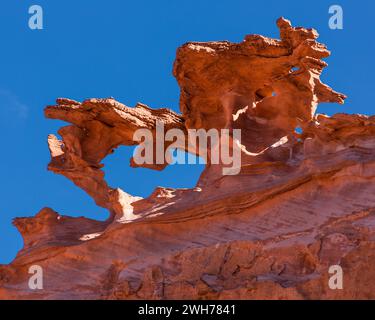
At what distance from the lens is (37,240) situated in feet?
47.3

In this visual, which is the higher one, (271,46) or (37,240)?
(271,46)

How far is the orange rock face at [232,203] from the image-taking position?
12.2 m

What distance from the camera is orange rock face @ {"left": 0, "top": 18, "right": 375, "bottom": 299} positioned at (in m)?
12.2

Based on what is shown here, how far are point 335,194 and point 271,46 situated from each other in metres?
2.89

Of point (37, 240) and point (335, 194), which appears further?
point (37, 240)

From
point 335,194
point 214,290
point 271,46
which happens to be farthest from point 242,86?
point 214,290

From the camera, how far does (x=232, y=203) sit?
43.7ft

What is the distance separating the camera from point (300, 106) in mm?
14297
